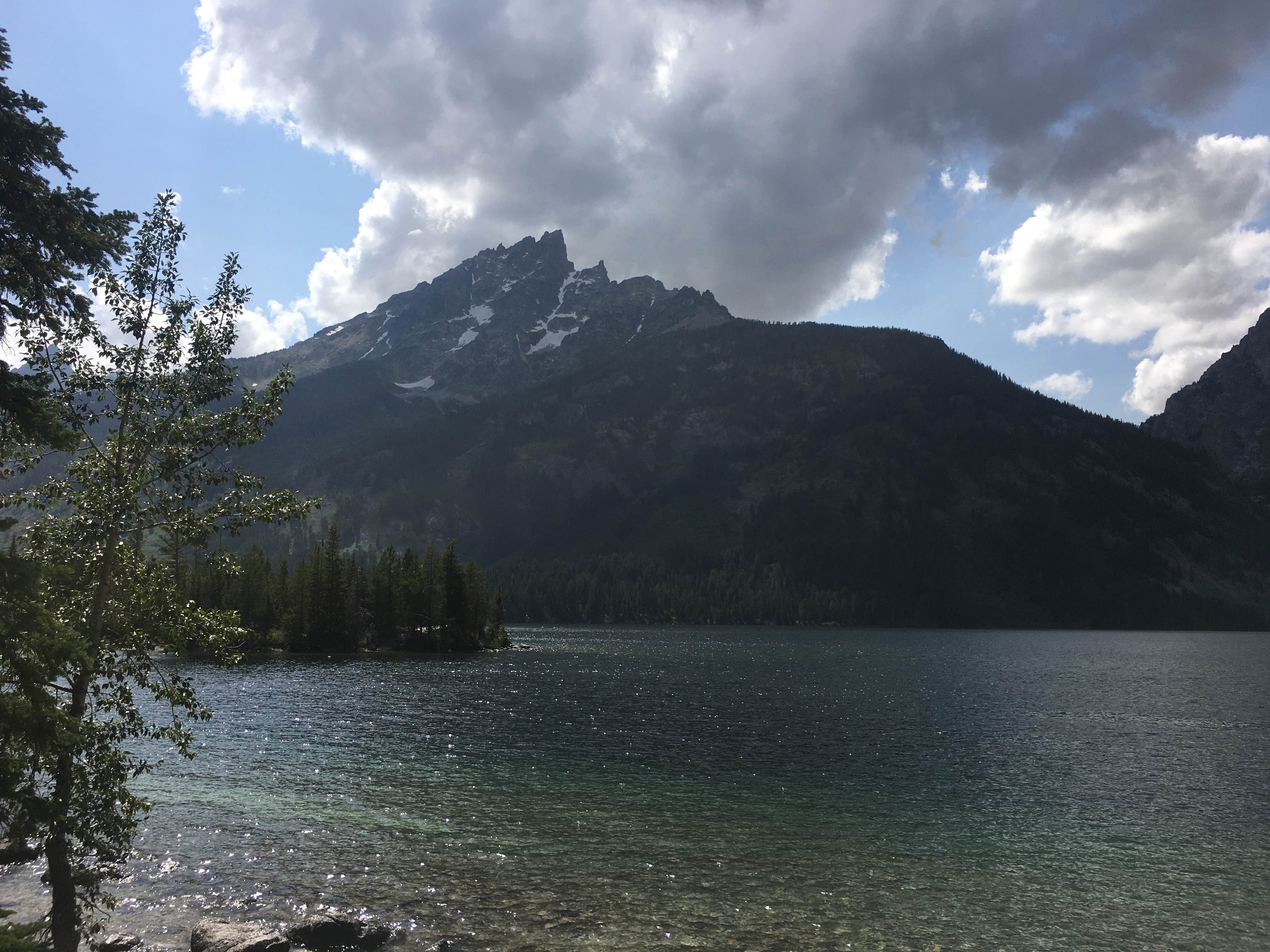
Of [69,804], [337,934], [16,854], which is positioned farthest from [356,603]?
[69,804]

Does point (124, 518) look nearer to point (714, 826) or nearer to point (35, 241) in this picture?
point (35, 241)

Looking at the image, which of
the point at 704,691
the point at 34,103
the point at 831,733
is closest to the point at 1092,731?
the point at 831,733

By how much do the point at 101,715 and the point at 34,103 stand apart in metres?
53.7

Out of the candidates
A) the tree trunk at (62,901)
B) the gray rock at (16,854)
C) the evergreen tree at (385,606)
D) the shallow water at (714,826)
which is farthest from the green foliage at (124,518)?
the evergreen tree at (385,606)

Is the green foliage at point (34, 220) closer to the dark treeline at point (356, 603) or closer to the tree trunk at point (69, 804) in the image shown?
the tree trunk at point (69, 804)

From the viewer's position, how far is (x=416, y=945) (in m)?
23.5

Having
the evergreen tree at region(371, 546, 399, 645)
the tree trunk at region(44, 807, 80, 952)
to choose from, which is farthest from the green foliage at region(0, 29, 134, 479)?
the evergreen tree at region(371, 546, 399, 645)

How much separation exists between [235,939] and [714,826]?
73.3 feet

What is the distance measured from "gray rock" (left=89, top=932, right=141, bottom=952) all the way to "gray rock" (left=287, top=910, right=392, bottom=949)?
4601mm

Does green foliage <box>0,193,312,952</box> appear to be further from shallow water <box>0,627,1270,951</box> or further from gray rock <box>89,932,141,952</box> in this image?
shallow water <box>0,627,1270,951</box>

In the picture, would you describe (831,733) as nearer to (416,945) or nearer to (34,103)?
(416,945)

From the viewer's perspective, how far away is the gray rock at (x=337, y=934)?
2317 cm

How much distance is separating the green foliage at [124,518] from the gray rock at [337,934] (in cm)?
581

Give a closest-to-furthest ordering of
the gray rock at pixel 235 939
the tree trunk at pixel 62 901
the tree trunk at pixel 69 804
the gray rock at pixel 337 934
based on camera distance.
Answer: the tree trunk at pixel 69 804 < the tree trunk at pixel 62 901 < the gray rock at pixel 235 939 < the gray rock at pixel 337 934
